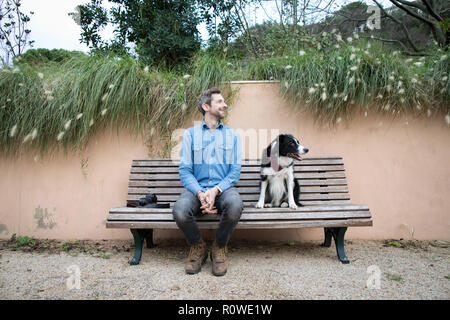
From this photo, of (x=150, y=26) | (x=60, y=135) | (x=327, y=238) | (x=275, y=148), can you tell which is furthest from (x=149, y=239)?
(x=150, y=26)

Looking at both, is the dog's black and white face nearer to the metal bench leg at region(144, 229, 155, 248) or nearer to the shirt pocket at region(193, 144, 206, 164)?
the shirt pocket at region(193, 144, 206, 164)

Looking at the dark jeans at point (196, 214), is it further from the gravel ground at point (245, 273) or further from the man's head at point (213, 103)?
the man's head at point (213, 103)

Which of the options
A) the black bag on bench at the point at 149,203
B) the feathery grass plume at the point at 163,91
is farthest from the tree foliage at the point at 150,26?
the black bag on bench at the point at 149,203

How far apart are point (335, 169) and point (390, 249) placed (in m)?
1.02

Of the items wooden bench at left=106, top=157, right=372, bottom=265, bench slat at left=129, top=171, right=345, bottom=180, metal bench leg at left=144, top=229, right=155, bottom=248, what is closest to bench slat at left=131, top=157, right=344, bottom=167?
wooden bench at left=106, top=157, right=372, bottom=265

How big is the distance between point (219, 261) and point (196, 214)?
0.44 meters

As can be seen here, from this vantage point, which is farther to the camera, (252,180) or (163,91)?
(163,91)

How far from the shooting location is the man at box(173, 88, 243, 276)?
2.31 metres

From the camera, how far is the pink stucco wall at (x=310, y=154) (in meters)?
3.29

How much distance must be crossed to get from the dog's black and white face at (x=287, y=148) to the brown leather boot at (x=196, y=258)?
1.12m

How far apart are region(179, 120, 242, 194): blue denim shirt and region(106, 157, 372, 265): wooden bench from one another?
0.35 m

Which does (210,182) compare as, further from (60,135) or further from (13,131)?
(13,131)

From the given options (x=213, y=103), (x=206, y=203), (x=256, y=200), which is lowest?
(x=256, y=200)

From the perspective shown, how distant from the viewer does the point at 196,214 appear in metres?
2.45
